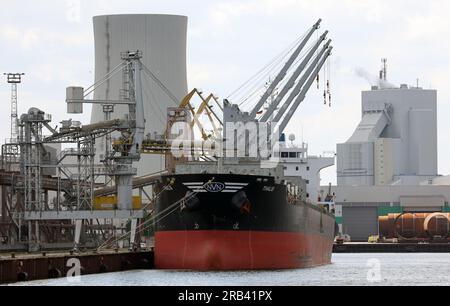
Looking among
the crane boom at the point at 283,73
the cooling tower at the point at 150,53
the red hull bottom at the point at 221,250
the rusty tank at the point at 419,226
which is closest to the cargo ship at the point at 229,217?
the red hull bottom at the point at 221,250

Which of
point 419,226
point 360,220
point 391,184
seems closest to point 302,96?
point 419,226

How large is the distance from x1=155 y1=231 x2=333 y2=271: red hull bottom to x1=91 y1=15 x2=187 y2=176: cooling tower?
42127 millimetres

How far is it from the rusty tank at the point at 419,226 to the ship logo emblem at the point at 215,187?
233ft

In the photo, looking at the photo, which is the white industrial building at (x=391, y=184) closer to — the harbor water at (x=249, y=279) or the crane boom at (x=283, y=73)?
the crane boom at (x=283, y=73)

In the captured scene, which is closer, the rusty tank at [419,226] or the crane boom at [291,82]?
the crane boom at [291,82]

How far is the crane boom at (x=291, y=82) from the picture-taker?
71.3 metres

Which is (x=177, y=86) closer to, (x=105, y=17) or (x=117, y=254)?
(x=105, y=17)

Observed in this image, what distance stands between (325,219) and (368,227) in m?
68.0

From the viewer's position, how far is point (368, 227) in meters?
144

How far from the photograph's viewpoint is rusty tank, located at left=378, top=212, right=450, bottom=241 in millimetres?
123000

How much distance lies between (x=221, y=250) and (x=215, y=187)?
2624mm

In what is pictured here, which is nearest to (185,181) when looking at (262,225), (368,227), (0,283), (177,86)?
(262,225)

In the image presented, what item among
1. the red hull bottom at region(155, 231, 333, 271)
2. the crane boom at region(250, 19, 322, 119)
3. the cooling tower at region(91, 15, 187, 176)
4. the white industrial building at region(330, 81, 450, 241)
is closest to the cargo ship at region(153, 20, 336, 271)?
the red hull bottom at region(155, 231, 333, 271)

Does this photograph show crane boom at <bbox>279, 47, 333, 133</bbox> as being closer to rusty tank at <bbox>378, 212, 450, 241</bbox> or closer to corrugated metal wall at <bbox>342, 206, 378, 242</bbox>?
rusty tank at <bbox>378, 212, 450, 241</bbox>
